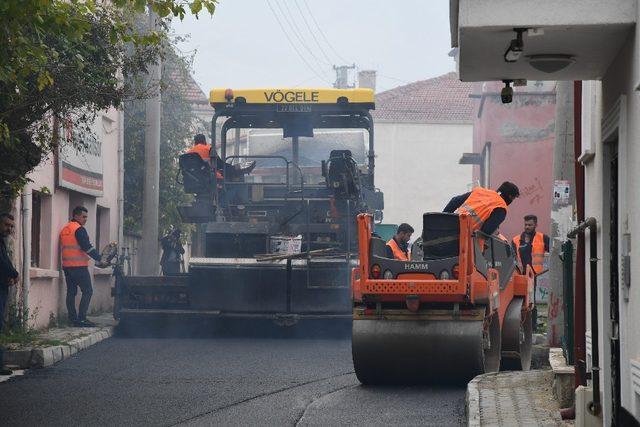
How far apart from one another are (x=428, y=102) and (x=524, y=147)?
1044 inches

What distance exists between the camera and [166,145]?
2717cm

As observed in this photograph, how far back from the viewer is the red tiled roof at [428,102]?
56.3 m

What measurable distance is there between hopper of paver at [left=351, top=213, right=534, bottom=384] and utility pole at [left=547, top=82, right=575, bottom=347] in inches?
42.4

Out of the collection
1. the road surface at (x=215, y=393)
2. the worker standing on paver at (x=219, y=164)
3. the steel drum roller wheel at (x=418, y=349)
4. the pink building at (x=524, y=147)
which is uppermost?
the pink building at (x=524, y=147)

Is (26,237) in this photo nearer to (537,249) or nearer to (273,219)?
(273,219)

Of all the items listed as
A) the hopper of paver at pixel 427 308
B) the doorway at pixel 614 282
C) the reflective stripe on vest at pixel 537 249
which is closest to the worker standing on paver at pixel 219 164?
the reflective stripe on vest at pixel 537 249

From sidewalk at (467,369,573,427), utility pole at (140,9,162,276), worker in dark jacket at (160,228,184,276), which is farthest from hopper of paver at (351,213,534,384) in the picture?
worker in dark jacket at (160,228,184,276)

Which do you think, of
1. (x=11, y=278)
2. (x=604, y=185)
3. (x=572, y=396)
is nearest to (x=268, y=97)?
(x=11, y=278)

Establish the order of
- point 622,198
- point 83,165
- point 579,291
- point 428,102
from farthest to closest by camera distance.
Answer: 1. point 428,102
2. point 83,165
3. point 579,291
4. point 622,198

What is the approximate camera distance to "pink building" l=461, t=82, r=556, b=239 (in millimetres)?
30703

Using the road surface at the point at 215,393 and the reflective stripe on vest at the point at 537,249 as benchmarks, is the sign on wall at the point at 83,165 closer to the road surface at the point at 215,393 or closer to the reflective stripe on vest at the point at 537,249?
the road surface at the point at 215,393

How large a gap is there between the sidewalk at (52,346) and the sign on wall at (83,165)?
2.55 meters

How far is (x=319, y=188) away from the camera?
1609cm

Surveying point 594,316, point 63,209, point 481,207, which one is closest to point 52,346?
point 481,207
